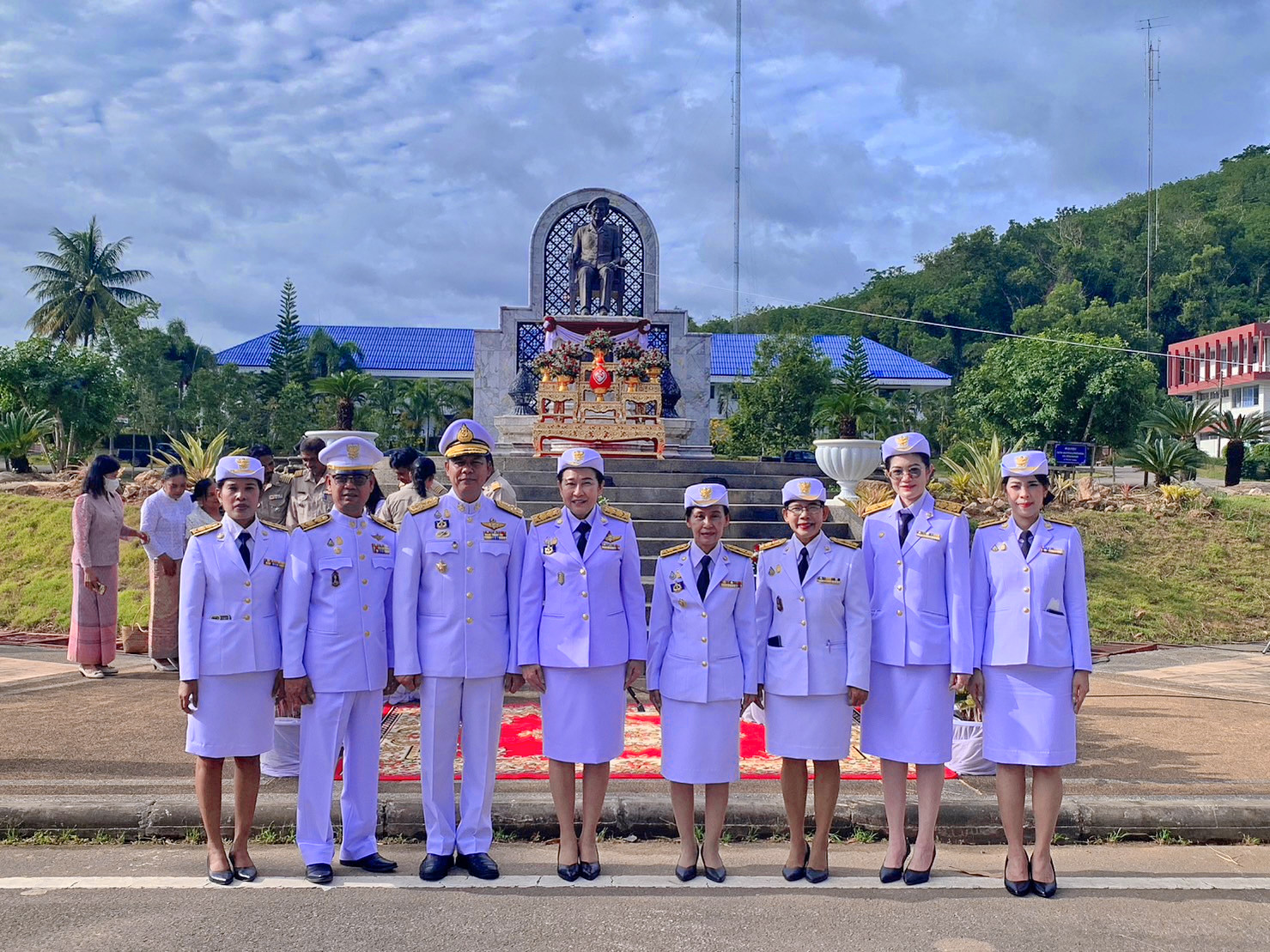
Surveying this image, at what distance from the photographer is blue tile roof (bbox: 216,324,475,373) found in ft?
107

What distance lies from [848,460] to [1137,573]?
341 cm

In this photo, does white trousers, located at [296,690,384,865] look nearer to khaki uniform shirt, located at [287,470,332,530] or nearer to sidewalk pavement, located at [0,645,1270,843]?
sidewalk pavement, located at [0,645,1270,843]

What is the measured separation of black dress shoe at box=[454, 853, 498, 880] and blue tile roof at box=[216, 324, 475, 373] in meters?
28.7

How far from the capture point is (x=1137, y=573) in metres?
11.4

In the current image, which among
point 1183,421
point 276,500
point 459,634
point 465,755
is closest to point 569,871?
point 465,755

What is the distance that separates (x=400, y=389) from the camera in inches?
1174

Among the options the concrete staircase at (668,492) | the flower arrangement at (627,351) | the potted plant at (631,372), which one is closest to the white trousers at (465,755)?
the concrete staircase at (668,492)

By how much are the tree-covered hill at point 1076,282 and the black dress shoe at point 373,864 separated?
121ft

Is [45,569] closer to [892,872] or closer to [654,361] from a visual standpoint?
[654,361]

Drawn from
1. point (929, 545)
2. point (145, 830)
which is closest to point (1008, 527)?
point (929, 545)

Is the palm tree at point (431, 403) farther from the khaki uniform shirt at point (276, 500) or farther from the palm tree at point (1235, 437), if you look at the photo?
the khaki uniform shirt at point (276, 500)

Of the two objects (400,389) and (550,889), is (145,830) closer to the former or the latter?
(550,889)

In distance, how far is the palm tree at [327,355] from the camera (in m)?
30.5

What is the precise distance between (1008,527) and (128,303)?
41.1 m
